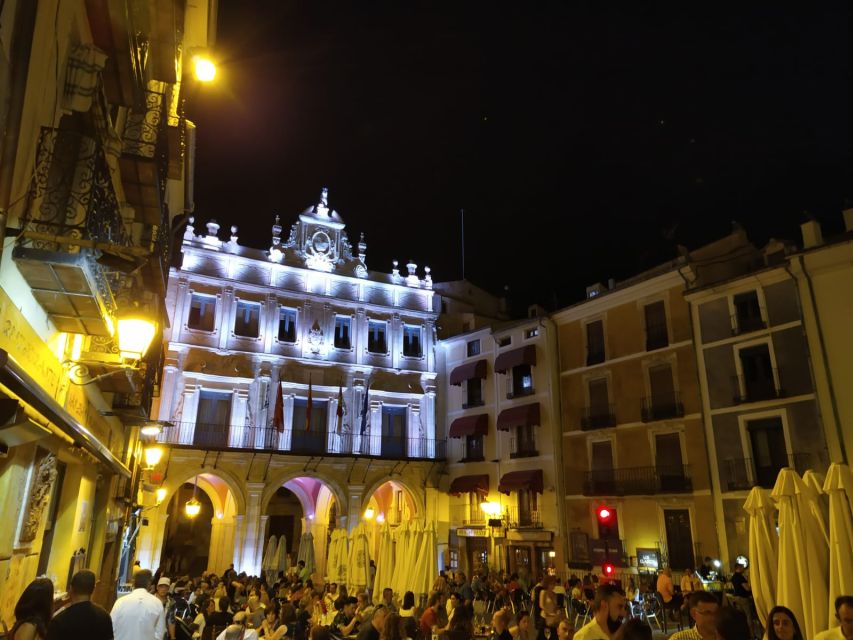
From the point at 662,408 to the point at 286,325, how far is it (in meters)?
17.4

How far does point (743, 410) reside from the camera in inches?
817

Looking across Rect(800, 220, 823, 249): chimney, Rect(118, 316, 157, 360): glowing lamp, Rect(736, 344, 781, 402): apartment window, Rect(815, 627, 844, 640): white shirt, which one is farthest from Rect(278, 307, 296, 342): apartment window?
Rect(815, 627, 844, 640): white shirt

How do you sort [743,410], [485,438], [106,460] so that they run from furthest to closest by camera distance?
[485,438]
[743,410]
[106,460]

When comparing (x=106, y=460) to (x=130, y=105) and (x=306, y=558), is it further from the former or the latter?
(x=306, y=558)

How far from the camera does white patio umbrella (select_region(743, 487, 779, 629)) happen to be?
28.7ft

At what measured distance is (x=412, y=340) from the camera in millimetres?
32344

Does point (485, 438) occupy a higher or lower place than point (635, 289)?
lower

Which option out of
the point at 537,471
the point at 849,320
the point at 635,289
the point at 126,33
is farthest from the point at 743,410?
the point at 126,33

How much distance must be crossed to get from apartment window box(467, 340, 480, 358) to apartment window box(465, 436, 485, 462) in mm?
4249

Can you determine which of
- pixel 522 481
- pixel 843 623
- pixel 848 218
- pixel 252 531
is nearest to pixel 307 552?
pixel 252 531

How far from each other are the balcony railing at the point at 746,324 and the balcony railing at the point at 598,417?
5.75m

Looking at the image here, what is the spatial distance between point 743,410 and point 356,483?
16.7m

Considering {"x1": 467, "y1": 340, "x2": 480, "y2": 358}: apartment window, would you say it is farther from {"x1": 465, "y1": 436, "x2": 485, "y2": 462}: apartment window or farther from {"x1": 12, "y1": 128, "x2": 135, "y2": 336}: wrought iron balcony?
{"x1": 12, "y1": 128, "x2": 135, "y2": 336}: wrought iron balcony

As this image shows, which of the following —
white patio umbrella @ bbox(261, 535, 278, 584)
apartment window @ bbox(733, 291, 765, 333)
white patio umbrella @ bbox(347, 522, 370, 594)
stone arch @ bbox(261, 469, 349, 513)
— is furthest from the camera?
stone arch @ bbox(261, 469, 349, 513)
